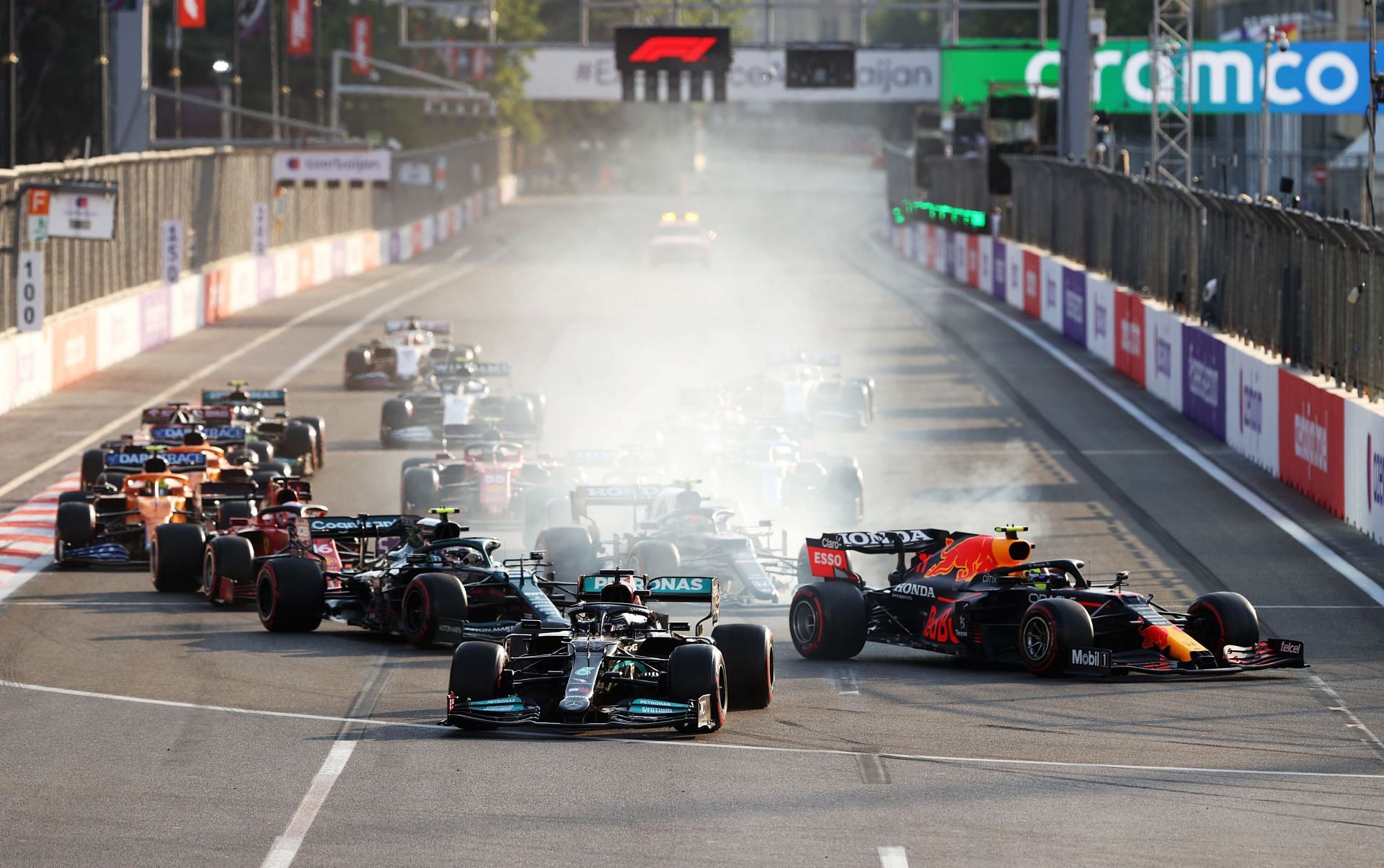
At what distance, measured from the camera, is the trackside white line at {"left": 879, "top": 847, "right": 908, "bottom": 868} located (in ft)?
39.7

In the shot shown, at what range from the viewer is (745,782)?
13984 mm

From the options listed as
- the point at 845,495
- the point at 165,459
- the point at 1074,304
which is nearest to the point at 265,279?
the point at 1074,304

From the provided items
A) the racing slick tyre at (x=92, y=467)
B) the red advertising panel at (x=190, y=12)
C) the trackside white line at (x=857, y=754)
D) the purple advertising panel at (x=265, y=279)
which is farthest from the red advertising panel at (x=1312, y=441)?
the red advertising panel at (x=190, y=12)

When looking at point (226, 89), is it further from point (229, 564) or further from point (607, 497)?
point (229, 564)

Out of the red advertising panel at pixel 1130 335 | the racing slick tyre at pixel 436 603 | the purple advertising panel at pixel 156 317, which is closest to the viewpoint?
the racing slick tyre at pixel 436 603

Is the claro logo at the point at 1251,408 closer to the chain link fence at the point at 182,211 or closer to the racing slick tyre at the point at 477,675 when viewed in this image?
the racing slick tyre at the point at 477,675

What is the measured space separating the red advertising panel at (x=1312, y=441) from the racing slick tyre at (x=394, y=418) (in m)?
12.3

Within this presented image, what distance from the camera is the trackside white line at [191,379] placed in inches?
1217

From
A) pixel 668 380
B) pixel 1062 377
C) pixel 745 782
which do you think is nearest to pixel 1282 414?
pixel 1062 377

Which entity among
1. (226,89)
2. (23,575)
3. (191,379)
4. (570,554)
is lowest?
(23,575)

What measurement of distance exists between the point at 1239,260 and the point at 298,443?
14134mm

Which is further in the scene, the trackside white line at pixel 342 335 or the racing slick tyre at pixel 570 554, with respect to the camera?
the trackside white line at pixel 342 335

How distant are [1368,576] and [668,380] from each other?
1978cm

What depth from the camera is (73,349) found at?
4050 cm
